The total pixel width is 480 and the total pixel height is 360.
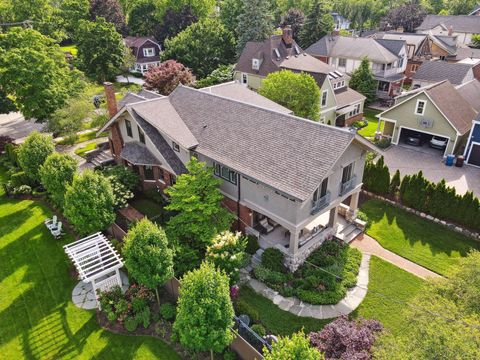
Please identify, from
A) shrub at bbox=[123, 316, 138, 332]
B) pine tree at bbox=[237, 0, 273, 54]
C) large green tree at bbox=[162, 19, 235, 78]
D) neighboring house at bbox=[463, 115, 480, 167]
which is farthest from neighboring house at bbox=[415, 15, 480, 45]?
shrub at bbox=[123, 316, 138, 332]

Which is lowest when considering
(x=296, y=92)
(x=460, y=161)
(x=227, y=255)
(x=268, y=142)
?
(x=460, y=161)

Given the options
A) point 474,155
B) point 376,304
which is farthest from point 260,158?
point 474,155

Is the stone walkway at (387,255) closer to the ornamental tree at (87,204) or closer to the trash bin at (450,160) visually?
the trash bin at (450,160)

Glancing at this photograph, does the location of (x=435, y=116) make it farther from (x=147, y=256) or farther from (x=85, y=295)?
(x=85, y=295)

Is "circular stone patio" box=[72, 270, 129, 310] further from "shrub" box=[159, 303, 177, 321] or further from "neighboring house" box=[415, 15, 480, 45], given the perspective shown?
"neighboring house" box=[415, 15, 480, 45]

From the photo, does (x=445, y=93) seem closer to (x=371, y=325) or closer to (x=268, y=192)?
(x=268, y=192)
